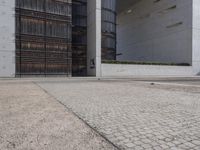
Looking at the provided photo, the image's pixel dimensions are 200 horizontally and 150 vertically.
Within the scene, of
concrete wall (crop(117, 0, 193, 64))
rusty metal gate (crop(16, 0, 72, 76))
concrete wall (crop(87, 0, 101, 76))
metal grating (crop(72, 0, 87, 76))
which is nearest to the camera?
rusty metal gate (crop(16, 0, 72, 76))

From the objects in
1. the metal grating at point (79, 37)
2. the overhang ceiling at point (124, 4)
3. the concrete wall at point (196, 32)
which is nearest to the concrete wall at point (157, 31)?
the concrete wall at point (196, 32)

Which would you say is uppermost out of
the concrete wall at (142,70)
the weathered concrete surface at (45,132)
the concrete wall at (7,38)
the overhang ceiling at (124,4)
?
the overhang ceiling at (124,4)

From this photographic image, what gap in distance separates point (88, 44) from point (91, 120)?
37204 millimetres

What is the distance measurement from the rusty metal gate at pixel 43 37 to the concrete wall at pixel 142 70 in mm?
6420

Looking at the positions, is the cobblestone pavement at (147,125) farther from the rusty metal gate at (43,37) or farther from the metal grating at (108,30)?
the metal grating at (108,30)

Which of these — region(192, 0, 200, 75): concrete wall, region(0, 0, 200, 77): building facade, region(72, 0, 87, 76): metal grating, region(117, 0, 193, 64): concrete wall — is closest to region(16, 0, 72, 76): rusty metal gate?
Answer: region(0, 0, 200, 77): building facade

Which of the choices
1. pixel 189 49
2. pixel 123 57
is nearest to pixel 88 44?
pixel 189 49

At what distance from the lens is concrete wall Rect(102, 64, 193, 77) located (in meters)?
38.2

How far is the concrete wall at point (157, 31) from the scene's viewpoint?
44.7 meters

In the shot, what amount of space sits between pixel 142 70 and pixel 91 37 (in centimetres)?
1029

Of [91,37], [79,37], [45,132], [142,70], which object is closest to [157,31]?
[142,70]

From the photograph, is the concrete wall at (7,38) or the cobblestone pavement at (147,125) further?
the concrete wall at (7,38)

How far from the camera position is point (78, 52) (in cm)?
4262

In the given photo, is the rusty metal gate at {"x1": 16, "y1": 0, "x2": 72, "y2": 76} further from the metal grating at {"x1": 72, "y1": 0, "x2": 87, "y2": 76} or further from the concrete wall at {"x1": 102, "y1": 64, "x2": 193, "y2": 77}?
the concrete wall at {"x1": 102, "y1": 64, "x2": 193, "y2": 77}
